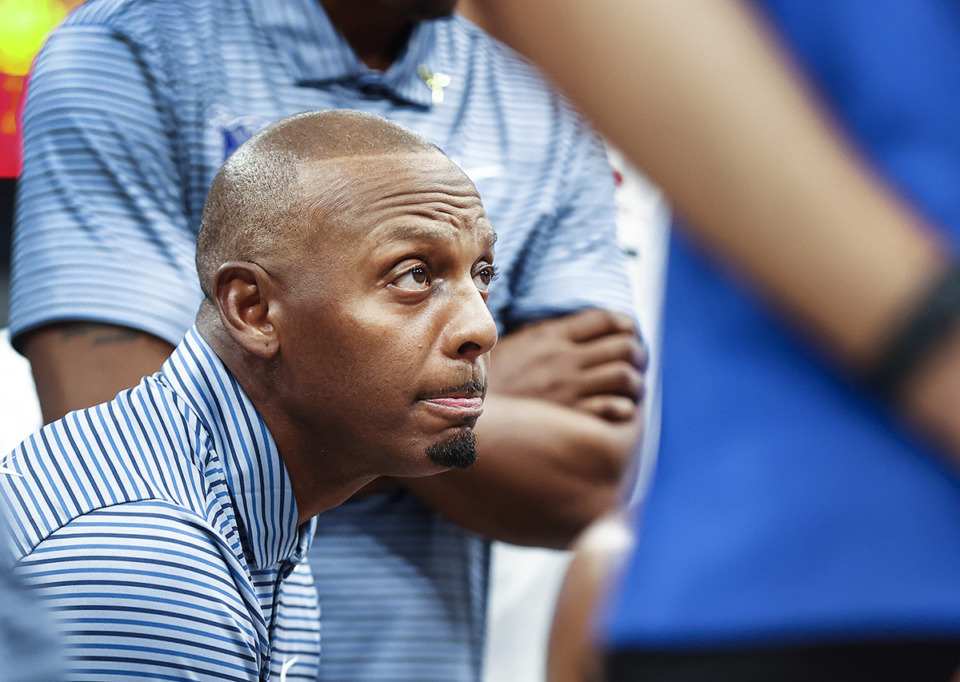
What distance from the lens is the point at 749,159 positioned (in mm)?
562

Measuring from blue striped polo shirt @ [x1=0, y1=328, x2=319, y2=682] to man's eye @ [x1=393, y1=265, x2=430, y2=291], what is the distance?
0.19 metres

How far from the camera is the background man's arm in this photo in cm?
56

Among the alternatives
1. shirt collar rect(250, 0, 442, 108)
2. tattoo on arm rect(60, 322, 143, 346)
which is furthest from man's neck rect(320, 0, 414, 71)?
tattoo on arm rect(60, 322, 143, 346)

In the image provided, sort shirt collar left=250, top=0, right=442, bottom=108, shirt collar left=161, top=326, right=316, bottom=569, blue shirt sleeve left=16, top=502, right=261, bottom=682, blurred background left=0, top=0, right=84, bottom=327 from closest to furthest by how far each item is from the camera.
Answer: blue shirt sleeve left=16, top=502, right=261, bottom=682 < shirt collar left=161, top=326, right=316, bottom=569 < shirt collar left=250, top=0, right=442, bottom=108 < blurred background left=0, top=0, right=84, bottom=327

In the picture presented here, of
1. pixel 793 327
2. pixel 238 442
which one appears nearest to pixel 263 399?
pixel 238 442

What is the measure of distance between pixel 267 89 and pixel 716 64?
0.83 m

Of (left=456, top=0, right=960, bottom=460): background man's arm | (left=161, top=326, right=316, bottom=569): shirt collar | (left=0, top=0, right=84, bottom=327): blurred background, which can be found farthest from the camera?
(left=0, top=0, right=84, bottom=327): blurred background

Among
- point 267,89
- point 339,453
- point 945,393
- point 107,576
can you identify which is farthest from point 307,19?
point 945,393

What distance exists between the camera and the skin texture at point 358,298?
1027 millimetres

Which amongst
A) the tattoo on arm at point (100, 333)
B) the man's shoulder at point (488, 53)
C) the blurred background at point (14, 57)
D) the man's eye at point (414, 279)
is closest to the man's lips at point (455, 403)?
the man's eye at point (414, 279)

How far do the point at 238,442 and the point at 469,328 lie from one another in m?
0.24

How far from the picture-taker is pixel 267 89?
1.30 m

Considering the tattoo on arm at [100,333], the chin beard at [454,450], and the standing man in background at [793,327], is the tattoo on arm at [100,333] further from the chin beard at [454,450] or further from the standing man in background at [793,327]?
the standing man in background at [793,327]

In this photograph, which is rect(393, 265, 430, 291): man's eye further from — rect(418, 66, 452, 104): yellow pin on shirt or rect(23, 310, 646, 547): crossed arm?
rect(418, 66, 452, 104): yellow pin on shirt
